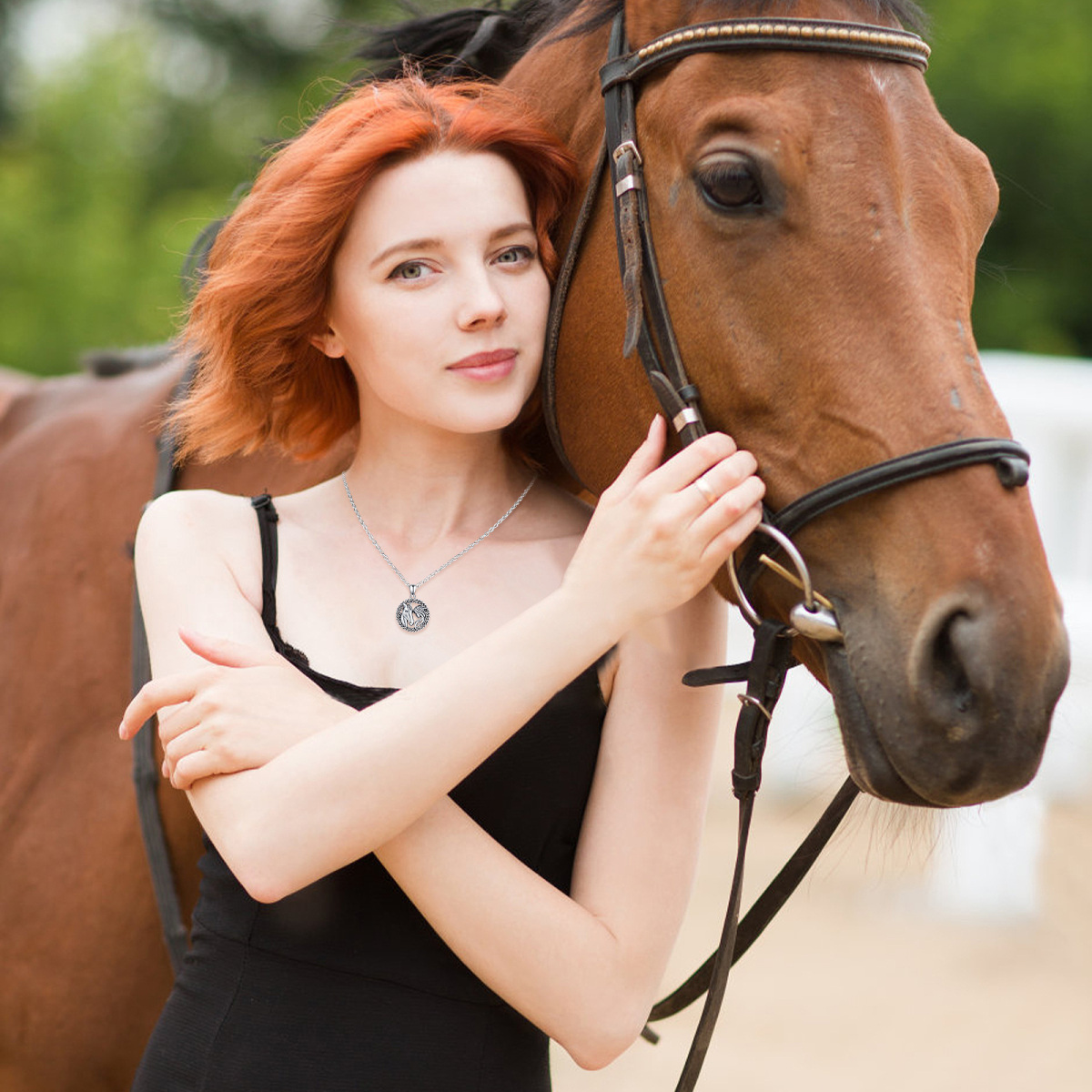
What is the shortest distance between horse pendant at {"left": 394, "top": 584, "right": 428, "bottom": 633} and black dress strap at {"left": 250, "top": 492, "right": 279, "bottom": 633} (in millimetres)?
153

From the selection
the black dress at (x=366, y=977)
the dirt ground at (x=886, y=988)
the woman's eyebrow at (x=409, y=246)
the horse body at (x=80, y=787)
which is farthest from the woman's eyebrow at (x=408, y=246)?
the dirt ground at (x=886, y=988)

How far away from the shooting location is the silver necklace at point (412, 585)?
5.17 ft

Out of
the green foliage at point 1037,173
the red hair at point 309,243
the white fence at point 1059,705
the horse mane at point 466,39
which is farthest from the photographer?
the green foliage at point 1037,173

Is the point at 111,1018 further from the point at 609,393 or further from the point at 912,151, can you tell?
the point at 912,151

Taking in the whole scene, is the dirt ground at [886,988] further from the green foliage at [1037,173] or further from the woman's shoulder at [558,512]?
the green foliage at [1037,173]

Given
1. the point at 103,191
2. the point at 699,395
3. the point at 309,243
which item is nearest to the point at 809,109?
the point at 699,395

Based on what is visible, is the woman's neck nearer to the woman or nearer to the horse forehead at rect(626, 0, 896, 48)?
the woman

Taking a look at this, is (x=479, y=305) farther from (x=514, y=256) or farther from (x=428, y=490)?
(x=428, y=490)

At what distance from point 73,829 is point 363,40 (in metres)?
1.44

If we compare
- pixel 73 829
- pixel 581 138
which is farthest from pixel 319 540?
pixel 73 829

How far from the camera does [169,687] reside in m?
1.42

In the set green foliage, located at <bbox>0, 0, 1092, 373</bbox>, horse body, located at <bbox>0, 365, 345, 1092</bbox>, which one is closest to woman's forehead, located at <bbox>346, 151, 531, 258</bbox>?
horse body, located at <bbox>0, 365, 345, 1092</bbox>

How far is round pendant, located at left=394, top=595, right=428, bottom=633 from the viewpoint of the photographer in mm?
1572

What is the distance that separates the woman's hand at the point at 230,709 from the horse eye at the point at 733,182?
717mm
